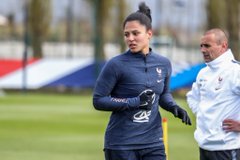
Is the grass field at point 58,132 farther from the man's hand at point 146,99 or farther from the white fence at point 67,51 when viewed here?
the white fence at point 67,51

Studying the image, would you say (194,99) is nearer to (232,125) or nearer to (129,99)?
(232,125)

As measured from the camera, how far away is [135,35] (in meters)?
7.75

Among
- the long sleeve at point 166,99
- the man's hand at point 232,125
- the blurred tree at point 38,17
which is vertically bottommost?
the blurred tree at point 38,17

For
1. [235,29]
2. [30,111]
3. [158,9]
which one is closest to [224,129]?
[30,111]

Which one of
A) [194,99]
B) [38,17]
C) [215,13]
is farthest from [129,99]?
[38,17]

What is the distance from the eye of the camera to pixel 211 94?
8156mm

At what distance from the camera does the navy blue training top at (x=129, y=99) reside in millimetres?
7754

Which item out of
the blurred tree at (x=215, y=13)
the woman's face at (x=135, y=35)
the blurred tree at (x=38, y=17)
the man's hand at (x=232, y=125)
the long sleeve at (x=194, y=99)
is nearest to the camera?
the woman's face at (x=135, y=35)

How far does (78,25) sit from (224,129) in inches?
2265

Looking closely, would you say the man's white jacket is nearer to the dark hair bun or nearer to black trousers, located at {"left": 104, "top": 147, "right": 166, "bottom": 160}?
black trousers, located at {"left": 104, "top": 147, "right": 166, "bottom": 160}

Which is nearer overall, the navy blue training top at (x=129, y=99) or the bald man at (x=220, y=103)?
the navy blue training top at (x=129, y=99)

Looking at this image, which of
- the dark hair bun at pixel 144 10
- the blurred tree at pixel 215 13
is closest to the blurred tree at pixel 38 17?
the blurred tree at pixel 215 13

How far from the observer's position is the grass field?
15453 millimetres

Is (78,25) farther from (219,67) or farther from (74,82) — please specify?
(219,67)
